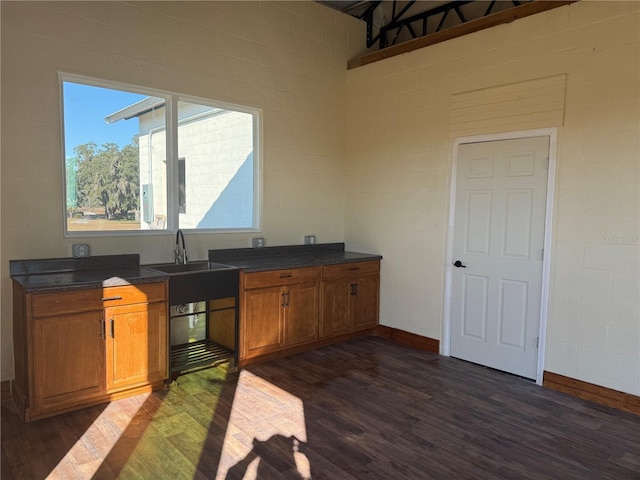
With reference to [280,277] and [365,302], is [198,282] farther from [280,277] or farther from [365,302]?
[365,302]

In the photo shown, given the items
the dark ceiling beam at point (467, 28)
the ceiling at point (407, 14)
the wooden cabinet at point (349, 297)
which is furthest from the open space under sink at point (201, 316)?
the ceiling at point (407, 14)

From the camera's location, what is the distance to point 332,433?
2863 millimetres

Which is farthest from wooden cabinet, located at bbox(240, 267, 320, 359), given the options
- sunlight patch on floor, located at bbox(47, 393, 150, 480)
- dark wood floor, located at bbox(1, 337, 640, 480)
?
sunlight patch on floor, located at bbox(47, 393, 150, 480)

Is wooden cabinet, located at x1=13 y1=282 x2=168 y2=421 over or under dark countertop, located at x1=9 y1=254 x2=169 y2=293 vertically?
under

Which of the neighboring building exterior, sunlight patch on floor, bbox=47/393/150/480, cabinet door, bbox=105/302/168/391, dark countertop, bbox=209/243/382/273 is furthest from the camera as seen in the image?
dark countertop, bbox=209/243/382/273

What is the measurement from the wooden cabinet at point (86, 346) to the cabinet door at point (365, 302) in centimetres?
203

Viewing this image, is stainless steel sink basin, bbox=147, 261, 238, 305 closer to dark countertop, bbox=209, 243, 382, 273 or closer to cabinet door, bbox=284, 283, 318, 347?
dark countertop, bbox=209, 243, 382, 273

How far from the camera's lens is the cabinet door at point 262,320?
3.92 m

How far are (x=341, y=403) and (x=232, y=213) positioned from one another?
2115 mm

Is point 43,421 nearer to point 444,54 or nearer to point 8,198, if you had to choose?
point 8,198

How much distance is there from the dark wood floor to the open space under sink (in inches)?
6.2

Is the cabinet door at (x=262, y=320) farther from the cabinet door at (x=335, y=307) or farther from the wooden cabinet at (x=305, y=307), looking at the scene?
the cabinet door at (x=335, y=307)

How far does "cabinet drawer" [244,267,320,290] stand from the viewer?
154 inches

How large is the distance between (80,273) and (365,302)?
2731 millimetres
